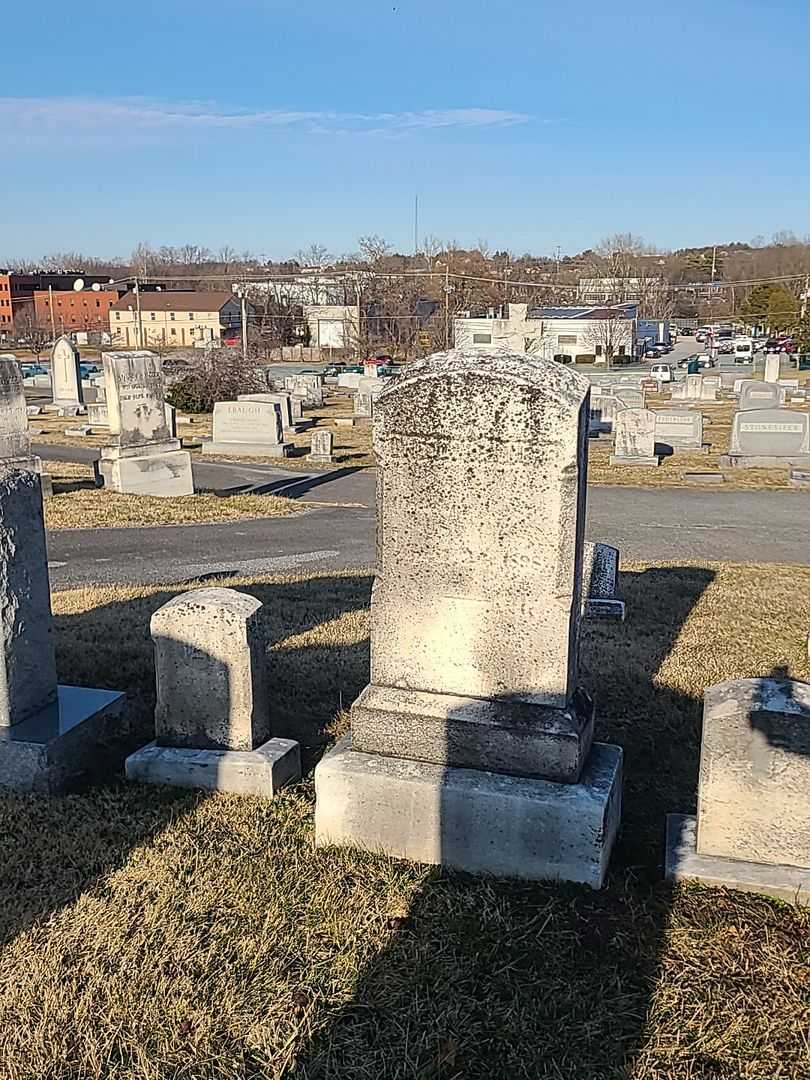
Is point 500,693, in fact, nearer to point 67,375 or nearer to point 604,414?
point 604,414

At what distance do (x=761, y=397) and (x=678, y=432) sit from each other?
536 centimetres

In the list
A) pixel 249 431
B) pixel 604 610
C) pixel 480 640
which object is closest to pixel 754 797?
pixel 480 640

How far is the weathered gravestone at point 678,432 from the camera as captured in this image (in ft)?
72.8

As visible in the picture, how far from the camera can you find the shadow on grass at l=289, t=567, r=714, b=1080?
9.09 ft

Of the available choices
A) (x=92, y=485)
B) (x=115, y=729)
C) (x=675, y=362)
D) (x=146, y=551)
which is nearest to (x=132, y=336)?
(x=675, y=362)

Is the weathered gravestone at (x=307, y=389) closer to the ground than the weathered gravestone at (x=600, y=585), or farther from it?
farther from it

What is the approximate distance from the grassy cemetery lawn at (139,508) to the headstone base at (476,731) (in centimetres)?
974

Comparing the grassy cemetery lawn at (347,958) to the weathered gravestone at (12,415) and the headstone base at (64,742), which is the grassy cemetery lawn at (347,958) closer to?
the headstone base at (64,742)

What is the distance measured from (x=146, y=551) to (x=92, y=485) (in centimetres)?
473

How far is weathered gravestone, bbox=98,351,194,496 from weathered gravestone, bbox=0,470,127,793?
10.5 m

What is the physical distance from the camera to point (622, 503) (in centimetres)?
1617

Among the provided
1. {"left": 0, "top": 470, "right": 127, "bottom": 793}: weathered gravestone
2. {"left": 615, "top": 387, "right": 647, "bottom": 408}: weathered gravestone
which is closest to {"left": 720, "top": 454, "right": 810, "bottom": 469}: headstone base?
{"left": 615, "top": 387, "right": 647, "bottom": 408}: weathered gravestone

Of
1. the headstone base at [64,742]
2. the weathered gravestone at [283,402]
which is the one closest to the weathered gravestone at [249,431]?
the weathered gravestone at [283,402]

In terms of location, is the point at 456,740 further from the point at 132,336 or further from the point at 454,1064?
the point at 132,336
